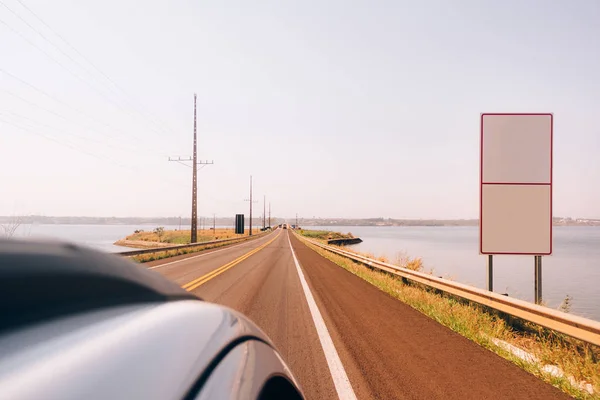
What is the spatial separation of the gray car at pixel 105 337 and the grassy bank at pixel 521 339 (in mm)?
5246

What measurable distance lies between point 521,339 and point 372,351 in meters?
2.91

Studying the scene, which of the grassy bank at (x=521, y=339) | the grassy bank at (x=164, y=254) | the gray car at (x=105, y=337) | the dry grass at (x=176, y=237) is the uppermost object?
the gray car at (x=105, y=337)

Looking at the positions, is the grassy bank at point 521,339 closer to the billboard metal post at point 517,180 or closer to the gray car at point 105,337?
the billboard metal post at point 517,180

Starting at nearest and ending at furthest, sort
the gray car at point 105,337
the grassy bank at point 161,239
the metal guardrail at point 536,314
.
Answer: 1. the gray car at point 105,337
2. the metal guardrail at point 536,314
3. the grassy bank at point 161,239

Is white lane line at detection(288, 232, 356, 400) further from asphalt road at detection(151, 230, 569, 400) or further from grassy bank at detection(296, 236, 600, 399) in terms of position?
grassy bank at detection(296, 236, 600, 399)

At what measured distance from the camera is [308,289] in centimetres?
1363

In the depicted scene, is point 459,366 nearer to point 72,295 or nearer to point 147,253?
point 72,295

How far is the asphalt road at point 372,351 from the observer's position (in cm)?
498

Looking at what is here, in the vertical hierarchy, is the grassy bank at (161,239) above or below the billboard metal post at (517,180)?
below

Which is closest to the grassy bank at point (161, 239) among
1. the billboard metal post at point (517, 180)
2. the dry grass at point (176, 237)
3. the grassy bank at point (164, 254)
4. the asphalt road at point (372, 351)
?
the dry grass at point (176, 237)

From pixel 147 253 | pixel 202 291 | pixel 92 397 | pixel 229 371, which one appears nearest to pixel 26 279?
pixel 92 397

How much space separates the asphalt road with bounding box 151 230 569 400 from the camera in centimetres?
498

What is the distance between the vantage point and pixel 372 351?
6598 millimetres

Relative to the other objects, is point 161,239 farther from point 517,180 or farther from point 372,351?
point 372,351
